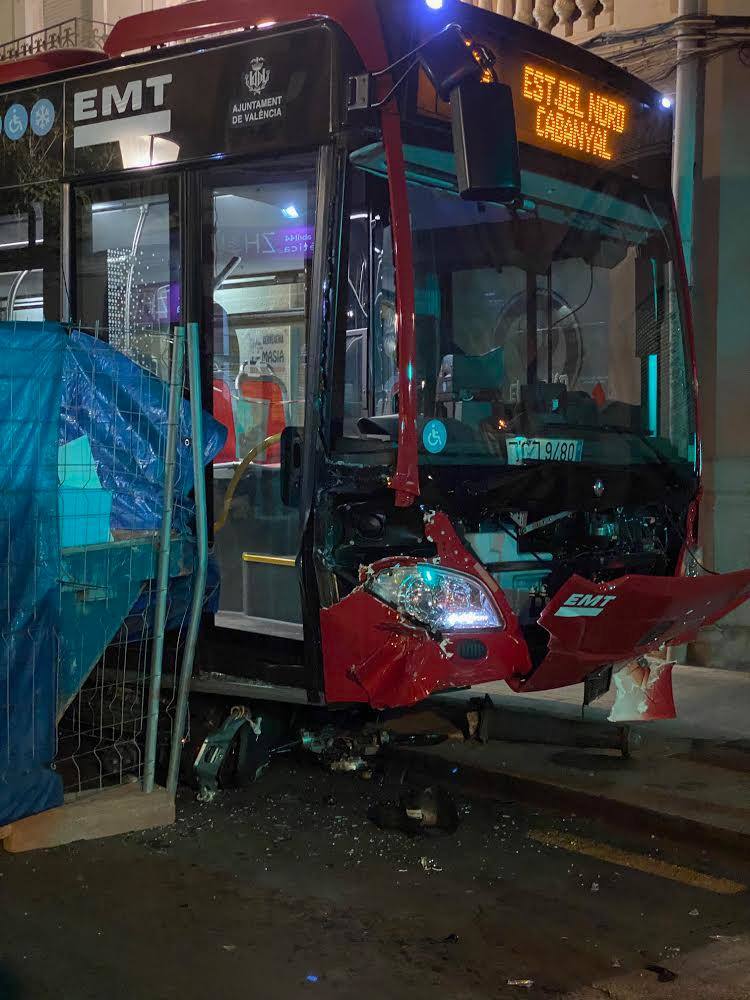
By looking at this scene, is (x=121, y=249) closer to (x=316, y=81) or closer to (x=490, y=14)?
(x=316, y=81)

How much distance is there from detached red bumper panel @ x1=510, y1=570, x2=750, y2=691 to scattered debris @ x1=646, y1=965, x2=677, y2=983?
1.36 metres

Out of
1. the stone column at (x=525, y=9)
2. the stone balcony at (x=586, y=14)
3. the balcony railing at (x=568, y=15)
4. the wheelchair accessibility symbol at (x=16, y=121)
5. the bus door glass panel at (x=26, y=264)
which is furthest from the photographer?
the stone column at (x=525, y=9)

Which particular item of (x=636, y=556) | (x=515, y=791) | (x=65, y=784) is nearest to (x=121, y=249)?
(x=65, y=784)

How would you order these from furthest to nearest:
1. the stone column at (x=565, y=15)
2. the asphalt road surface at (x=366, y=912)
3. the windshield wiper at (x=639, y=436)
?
the stone column at (x=565, y=15) → the windshield wiper at (x=639, y=436) → the asphalt road surface at (x=366, y=912)

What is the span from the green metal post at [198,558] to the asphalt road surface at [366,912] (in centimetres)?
42

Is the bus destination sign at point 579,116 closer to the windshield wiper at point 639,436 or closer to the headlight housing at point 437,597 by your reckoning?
the windshield wiper at point 639,436

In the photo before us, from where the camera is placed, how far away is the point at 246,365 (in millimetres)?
5496

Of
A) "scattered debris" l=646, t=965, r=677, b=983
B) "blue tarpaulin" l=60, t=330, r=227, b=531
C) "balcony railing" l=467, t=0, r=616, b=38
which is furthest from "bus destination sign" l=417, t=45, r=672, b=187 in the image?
"balcony railing" l=467, t=0, r=616, b=38

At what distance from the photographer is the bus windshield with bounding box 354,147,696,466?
198 inches

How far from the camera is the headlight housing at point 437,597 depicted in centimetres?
488

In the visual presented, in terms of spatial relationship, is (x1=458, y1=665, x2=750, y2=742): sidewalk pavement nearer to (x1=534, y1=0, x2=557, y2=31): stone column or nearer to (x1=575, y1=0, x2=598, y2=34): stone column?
(x1=575, y1=0, x2=598, y2=34): stone column

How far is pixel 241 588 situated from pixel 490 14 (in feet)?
9.43

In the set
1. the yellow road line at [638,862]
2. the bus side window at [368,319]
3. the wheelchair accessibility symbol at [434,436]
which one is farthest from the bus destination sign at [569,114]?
the yellow road line at [638,862]

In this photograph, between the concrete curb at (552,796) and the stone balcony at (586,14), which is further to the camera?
the stone balcony at (586,14)
